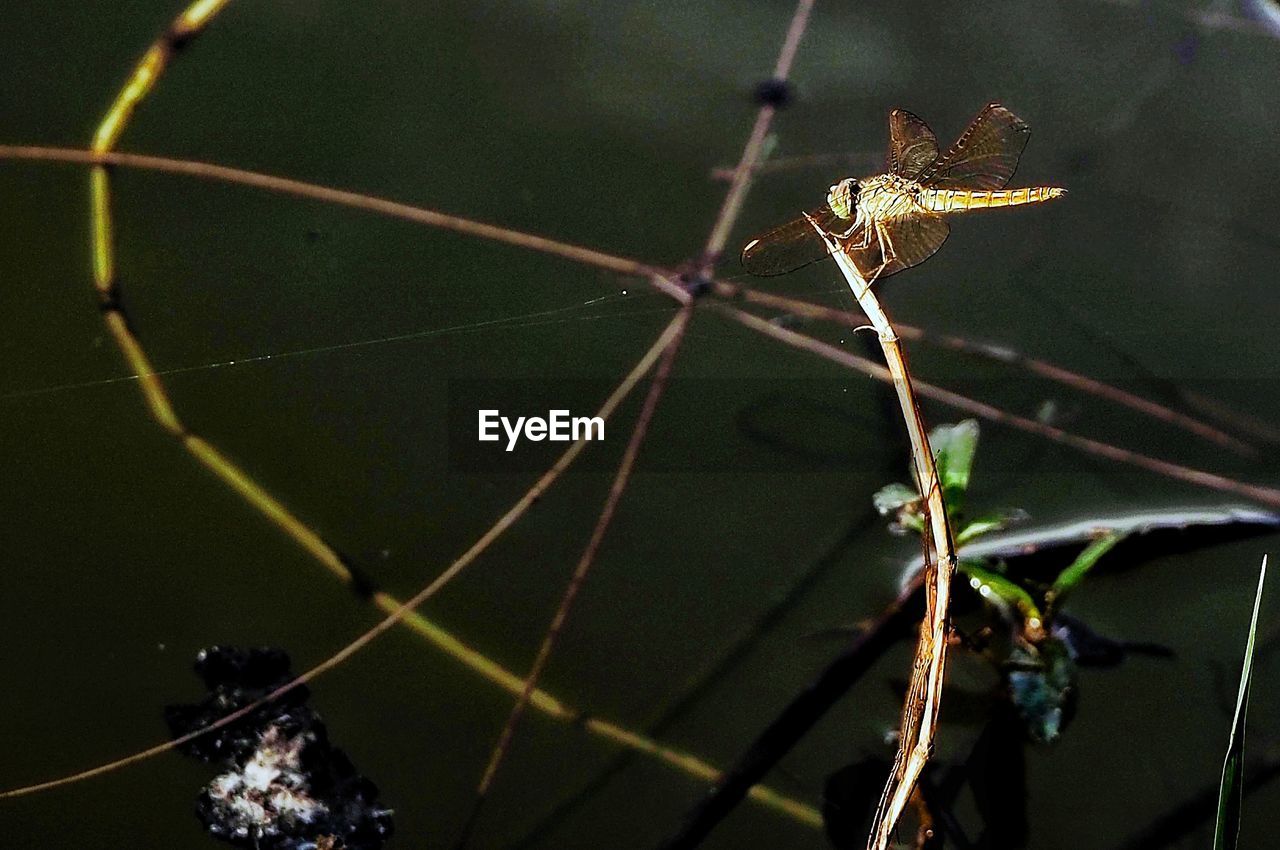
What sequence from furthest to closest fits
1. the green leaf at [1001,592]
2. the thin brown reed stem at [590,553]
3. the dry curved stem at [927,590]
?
the thin brown reed stem at [590,553], the green leaf at [1001,592], the dry curved stem at [927,590]

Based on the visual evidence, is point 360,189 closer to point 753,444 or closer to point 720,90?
point 720,90

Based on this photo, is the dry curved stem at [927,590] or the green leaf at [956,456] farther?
the green leaf at [956,456]

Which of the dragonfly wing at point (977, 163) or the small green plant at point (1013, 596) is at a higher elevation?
the dragonfly wing at point (977, 163)

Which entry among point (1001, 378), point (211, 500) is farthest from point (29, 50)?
point (1001, 378)

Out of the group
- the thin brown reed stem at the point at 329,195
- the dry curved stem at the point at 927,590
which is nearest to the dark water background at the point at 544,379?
the thin brown reed stem at the point at 329,195

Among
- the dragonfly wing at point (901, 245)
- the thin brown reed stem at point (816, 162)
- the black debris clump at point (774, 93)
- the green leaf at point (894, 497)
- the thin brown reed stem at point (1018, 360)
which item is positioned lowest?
the green leaf at point (894, 497)

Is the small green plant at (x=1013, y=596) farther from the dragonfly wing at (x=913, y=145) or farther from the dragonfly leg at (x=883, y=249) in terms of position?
the dragonfly wing at (x=913, y=145)

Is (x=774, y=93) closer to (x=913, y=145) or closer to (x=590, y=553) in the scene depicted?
(x=913, y=145)
